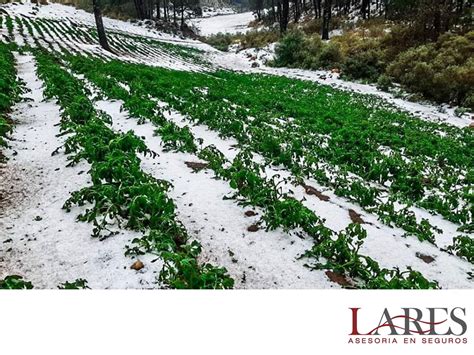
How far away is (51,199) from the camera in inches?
217

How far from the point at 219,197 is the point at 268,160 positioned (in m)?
2.12

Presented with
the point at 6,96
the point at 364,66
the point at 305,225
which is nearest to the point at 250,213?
the point at 305,225

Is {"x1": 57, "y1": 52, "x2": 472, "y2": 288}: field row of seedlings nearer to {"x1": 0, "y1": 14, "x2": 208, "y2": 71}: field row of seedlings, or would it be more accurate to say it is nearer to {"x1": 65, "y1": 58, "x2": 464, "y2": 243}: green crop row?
{"x1": 65, "y1": 58, "x2": 464, "y2": 243}: green crop row

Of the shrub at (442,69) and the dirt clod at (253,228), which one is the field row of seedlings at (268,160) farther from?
the shrub at (442,69)

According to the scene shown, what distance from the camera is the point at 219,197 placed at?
603 centimetres

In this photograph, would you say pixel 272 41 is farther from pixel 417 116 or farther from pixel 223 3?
pixel 223 3

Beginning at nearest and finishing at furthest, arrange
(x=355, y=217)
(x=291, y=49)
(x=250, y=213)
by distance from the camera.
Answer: (x=250, y=213) → (x=355, y=217) → (x=291, y=49)

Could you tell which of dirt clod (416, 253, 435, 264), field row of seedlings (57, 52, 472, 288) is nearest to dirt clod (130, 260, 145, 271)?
field row of seedlings (57, 52, 472, 288)

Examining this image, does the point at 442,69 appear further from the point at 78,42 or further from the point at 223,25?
the point at 223,25

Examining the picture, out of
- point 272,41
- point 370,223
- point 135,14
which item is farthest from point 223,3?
point 370,223
